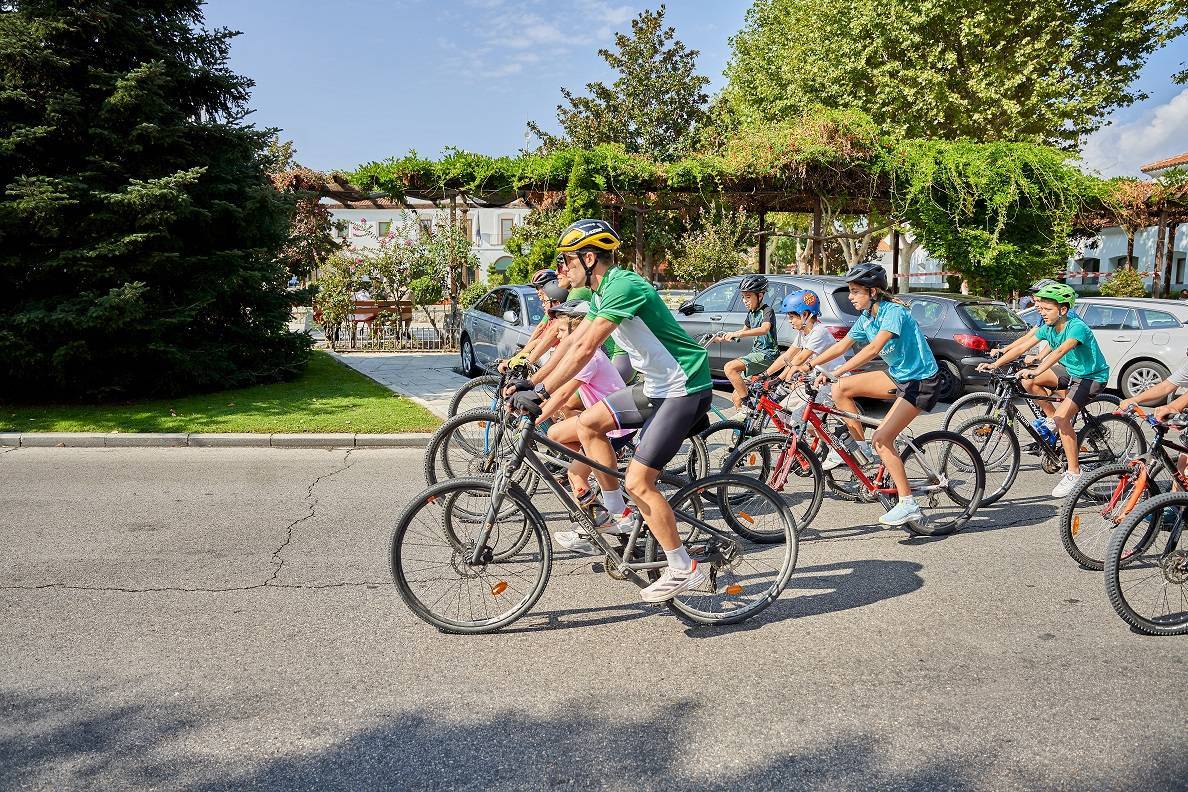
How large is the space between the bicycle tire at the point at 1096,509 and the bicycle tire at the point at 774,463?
1563 mm

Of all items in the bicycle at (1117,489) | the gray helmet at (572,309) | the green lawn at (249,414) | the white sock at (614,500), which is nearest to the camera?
the white sock at (614,500)

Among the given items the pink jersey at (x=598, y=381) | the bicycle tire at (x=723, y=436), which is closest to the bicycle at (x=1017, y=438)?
the bicycle tire at (x=723, y=436)

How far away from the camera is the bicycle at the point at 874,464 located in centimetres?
570

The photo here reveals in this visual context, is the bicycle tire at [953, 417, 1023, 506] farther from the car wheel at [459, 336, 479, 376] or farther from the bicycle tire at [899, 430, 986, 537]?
the car wheel at [459, 336, 479, 376]

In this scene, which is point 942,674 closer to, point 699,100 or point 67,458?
point 67,458

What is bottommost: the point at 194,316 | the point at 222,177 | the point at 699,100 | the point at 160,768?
the point at 160,768

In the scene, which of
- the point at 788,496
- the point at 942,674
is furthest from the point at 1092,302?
the point at 942,674

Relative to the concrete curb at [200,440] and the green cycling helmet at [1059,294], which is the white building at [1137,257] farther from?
the concrete curb at [200,440]

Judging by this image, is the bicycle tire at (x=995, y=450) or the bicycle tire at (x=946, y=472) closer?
the bicycle tire at (x=946, y=472)

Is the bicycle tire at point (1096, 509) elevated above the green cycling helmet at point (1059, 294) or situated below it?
below

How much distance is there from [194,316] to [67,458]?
334cm

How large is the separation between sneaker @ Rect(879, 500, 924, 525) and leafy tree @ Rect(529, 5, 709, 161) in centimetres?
3808

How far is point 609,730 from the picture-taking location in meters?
3.24

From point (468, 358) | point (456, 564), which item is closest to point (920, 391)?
point (456, 564)
